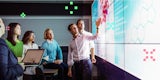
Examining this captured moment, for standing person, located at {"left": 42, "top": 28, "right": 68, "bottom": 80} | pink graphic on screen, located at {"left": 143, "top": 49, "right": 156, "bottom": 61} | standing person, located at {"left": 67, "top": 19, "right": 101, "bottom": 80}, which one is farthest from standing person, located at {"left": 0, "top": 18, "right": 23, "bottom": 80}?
standing person, located at {"left": 42, "top": 28, "right": 68, "bottom": 80}

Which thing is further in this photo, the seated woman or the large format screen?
the seated woman

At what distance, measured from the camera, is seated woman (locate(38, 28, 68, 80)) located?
4516 mm

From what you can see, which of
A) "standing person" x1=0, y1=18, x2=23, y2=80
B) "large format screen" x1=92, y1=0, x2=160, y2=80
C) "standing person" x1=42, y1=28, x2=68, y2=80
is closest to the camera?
"standing person" x1=0, y1=18, x2=23, y2=80

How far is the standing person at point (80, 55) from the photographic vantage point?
134 inches

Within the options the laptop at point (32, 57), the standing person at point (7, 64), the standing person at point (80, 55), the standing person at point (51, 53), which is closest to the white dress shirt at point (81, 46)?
the standing person at point (80, 55)

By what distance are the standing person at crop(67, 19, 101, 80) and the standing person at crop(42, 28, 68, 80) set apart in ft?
3.32

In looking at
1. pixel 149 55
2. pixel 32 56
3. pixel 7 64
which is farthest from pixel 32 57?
pixel 149 55

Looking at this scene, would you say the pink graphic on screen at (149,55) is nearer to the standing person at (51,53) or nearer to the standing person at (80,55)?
the standing person at (80,55)

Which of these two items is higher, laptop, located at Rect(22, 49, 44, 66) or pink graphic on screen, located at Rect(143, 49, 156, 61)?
pink graphic on screen, located at Rect(143, 49, 156, 61)

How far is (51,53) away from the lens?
4523mm

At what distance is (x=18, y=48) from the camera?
2514 mm

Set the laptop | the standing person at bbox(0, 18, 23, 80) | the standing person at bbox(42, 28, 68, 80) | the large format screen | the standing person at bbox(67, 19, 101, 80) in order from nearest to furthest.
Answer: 1. the standing person at bbox(0, 18, 23, 80)
2. the large format screen
3. the laptop
4. the standing person at bbox(67, 19, 101, 80)
5. the standing person at bbox(42, 28, 68, 80)

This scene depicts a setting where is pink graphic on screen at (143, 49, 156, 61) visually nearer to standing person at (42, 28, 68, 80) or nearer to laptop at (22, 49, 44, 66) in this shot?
laptop at (22, 49, 44, 66)

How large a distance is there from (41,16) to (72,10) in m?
1.05
